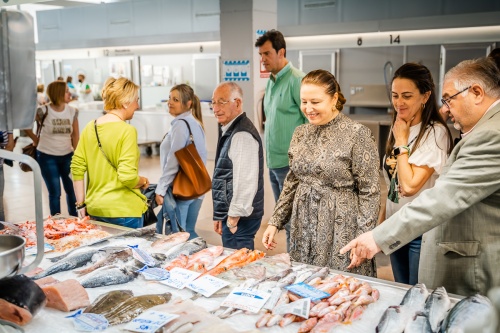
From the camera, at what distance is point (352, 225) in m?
2.75

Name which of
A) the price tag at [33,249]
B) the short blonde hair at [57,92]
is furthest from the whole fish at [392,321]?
the short blonde hair at [57,92]

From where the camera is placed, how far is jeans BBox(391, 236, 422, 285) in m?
2.80

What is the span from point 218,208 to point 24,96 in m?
1.69

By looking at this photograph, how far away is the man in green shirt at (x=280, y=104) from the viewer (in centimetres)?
453

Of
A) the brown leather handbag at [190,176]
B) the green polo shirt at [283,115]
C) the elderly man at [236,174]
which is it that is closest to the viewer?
the elderly man at [236,174]

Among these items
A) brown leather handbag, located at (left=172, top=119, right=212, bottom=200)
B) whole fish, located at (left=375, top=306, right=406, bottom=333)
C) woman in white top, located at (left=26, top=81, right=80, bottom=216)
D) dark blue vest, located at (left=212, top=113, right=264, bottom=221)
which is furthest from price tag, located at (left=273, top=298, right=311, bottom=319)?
Result: woman in white top, located at (left=26, top=81, right=80, bottom=216)

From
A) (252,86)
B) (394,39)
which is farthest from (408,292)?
(394,39)

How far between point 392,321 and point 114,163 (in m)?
2.26

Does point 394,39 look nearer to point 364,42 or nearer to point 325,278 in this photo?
point 364,42

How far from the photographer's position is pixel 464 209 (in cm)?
202

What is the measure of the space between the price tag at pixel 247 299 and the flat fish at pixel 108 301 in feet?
1.34

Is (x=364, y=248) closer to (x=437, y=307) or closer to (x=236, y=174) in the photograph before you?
(x=437, y=307)

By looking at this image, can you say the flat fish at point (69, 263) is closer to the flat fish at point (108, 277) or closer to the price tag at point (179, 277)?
the flat fish at point (108, 277)

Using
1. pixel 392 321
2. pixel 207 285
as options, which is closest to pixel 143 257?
pixel 207 285
